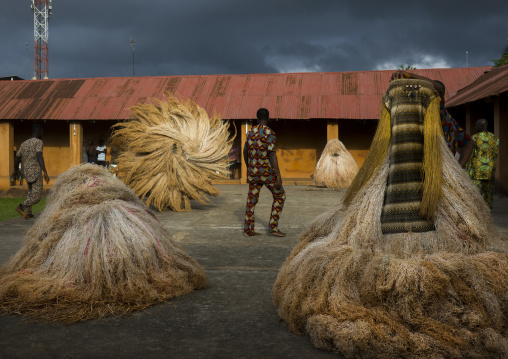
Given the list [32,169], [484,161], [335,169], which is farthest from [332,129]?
[32,169]

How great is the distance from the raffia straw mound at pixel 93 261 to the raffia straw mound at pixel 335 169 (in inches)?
482

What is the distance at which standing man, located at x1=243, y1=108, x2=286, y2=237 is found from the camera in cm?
657

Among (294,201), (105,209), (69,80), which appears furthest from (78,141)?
(105,209)

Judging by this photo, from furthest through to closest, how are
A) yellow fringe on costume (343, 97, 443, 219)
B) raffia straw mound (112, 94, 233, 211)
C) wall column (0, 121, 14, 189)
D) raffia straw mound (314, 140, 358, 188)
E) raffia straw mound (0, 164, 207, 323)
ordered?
wall column (0, 121, 14, 189), raffia straw mound (314, 140, 358, 188), raffia straw mound (112, 94, 233, 211), raffia straw mound (0, 164, 207, 323), yellow fringe on costume (343, 97, 443, 219)

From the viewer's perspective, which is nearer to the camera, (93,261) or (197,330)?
(197,330)

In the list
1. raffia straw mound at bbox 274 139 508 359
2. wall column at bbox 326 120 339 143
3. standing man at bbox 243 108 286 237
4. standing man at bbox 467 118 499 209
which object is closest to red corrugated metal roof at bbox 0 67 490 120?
wall column at bbox 326 120 339 143

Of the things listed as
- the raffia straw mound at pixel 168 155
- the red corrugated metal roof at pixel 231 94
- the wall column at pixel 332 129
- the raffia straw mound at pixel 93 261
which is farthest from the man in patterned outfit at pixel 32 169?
the wall column at pixel 332 129

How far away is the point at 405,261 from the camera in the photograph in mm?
2738

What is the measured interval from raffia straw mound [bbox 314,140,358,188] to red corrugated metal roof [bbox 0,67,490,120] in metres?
2.00

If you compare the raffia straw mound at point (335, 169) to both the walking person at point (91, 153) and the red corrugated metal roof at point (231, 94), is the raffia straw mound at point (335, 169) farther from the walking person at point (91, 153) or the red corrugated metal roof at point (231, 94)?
the walking person at point (91, 153)

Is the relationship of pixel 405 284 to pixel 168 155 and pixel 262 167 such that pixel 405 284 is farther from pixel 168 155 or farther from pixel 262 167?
pixel 168 155

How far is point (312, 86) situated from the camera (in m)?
19.8

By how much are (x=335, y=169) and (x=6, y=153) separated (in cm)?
1289

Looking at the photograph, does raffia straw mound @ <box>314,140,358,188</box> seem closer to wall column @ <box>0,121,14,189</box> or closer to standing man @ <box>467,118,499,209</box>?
standing man @ <box>467,118,499,209</box>
